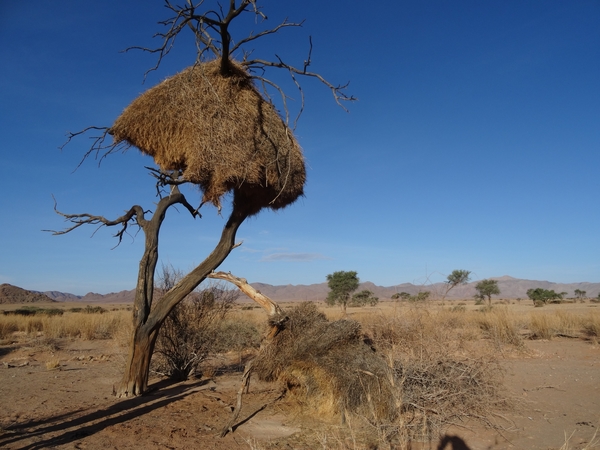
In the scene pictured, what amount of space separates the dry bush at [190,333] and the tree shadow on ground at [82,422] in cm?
137

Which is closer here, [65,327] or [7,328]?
[7,328]

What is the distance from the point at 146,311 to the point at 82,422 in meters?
2.00

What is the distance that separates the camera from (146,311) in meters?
7.62

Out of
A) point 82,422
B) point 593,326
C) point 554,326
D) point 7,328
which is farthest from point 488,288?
point 82,422

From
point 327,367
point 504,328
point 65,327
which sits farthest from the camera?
point 65,327

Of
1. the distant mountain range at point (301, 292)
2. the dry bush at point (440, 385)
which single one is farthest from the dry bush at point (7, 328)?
the distant mountain range at point (301, 292)

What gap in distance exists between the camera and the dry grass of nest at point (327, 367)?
6.39 meters

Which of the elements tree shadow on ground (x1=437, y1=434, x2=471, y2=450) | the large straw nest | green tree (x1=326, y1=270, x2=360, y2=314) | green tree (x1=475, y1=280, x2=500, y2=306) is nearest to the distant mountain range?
green tree (x1=475, y1=280, x2=500, y2=306)

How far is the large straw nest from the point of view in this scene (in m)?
7.08

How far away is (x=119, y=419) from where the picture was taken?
20.6 feet

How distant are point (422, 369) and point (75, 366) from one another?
932 cm

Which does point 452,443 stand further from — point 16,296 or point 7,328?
point 16,296

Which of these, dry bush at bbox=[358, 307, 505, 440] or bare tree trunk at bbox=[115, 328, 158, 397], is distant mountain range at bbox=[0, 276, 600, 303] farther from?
bare tree trunk at bbox=[115, 328, 158, 397]

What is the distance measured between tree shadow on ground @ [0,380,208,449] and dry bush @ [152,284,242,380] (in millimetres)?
1366
